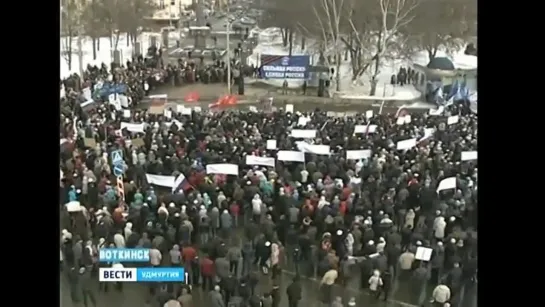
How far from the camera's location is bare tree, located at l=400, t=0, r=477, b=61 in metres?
2.81

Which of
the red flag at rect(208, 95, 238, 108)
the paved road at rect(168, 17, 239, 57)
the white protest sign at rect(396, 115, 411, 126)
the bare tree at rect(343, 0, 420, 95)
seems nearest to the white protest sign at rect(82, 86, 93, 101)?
the paved road at rect(168, 17, 239, 57)

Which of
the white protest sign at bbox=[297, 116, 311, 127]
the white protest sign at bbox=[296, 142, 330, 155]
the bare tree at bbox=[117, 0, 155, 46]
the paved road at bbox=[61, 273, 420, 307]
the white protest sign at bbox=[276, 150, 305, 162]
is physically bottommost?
the paved road at bbox=[61, 273, 420, 307]

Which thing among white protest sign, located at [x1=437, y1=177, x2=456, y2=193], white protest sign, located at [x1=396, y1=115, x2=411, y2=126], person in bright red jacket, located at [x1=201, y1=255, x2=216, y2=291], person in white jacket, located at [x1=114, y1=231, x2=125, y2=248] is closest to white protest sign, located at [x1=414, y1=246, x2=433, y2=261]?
white protest sign, located at [x1=437, y1=177, x2=456, y2=193]

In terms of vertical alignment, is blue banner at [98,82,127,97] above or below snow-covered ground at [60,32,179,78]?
below

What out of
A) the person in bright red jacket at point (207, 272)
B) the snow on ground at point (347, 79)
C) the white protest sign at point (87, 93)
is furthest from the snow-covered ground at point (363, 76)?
the person in bright red jacket at point (207, 272)

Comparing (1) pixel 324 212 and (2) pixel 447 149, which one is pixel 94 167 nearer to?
(1) pixel 324 212

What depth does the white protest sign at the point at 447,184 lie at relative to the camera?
2857 millimetres

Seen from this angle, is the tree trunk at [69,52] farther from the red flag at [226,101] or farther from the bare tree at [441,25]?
the bare tree at [441,25]
